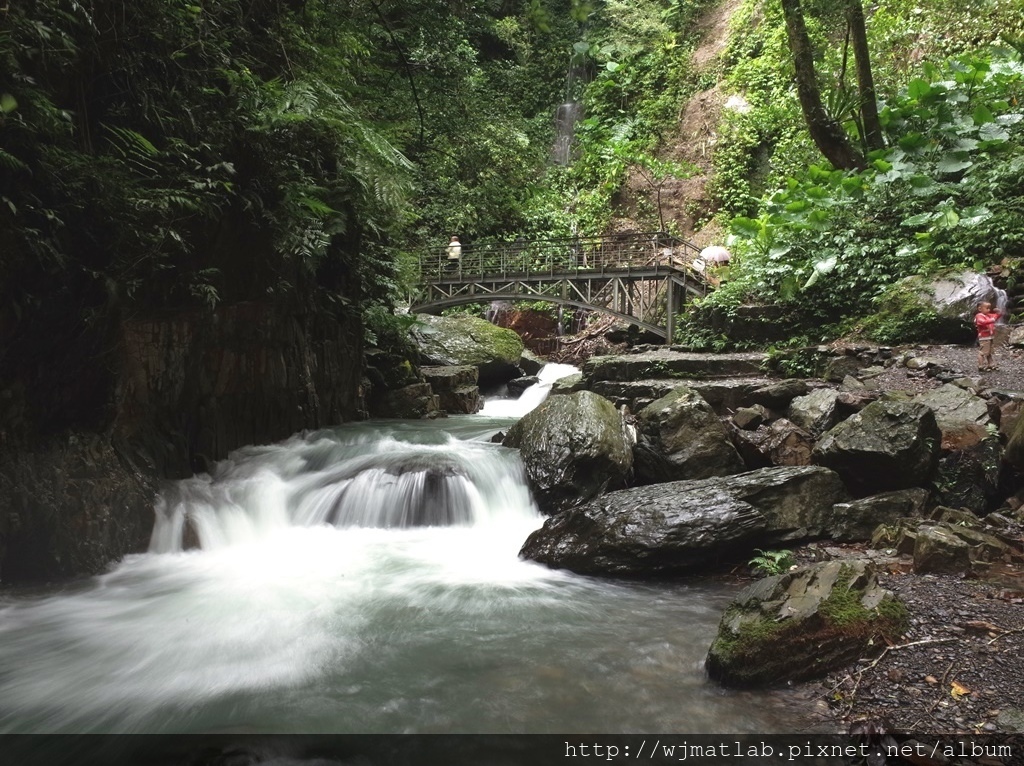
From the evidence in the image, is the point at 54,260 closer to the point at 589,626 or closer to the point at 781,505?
the point at 589,626

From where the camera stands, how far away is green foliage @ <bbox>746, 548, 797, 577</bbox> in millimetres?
5457

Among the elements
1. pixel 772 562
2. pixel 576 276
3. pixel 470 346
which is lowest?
pixel 772 562

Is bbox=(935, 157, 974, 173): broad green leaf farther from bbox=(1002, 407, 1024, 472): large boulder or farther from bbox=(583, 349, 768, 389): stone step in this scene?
bbox=(1002, 407, 1024, 472): large boulder

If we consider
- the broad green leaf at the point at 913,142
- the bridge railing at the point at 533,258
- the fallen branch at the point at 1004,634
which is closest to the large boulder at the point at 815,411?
the fallen branch at the point at 1004,634

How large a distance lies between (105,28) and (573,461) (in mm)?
6058

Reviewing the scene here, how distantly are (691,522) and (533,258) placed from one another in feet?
58.8

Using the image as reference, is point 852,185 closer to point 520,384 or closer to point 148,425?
point 520,384

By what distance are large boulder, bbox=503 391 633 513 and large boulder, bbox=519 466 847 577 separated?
0.96 metres

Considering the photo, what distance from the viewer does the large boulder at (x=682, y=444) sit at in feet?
23.2

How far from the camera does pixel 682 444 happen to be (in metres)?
7.20

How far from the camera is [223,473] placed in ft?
25.7

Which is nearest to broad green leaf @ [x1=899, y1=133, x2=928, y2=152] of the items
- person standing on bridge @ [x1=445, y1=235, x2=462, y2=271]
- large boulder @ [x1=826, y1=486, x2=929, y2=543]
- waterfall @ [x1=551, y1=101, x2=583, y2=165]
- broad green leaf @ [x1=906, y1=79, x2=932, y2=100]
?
broad green leaf @ [x1=906, y1=79, x2=932, y2=100]

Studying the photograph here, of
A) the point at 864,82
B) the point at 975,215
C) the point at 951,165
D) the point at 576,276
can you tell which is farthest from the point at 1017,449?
the point at 576,276

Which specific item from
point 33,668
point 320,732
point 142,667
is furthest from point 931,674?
point 33,668
